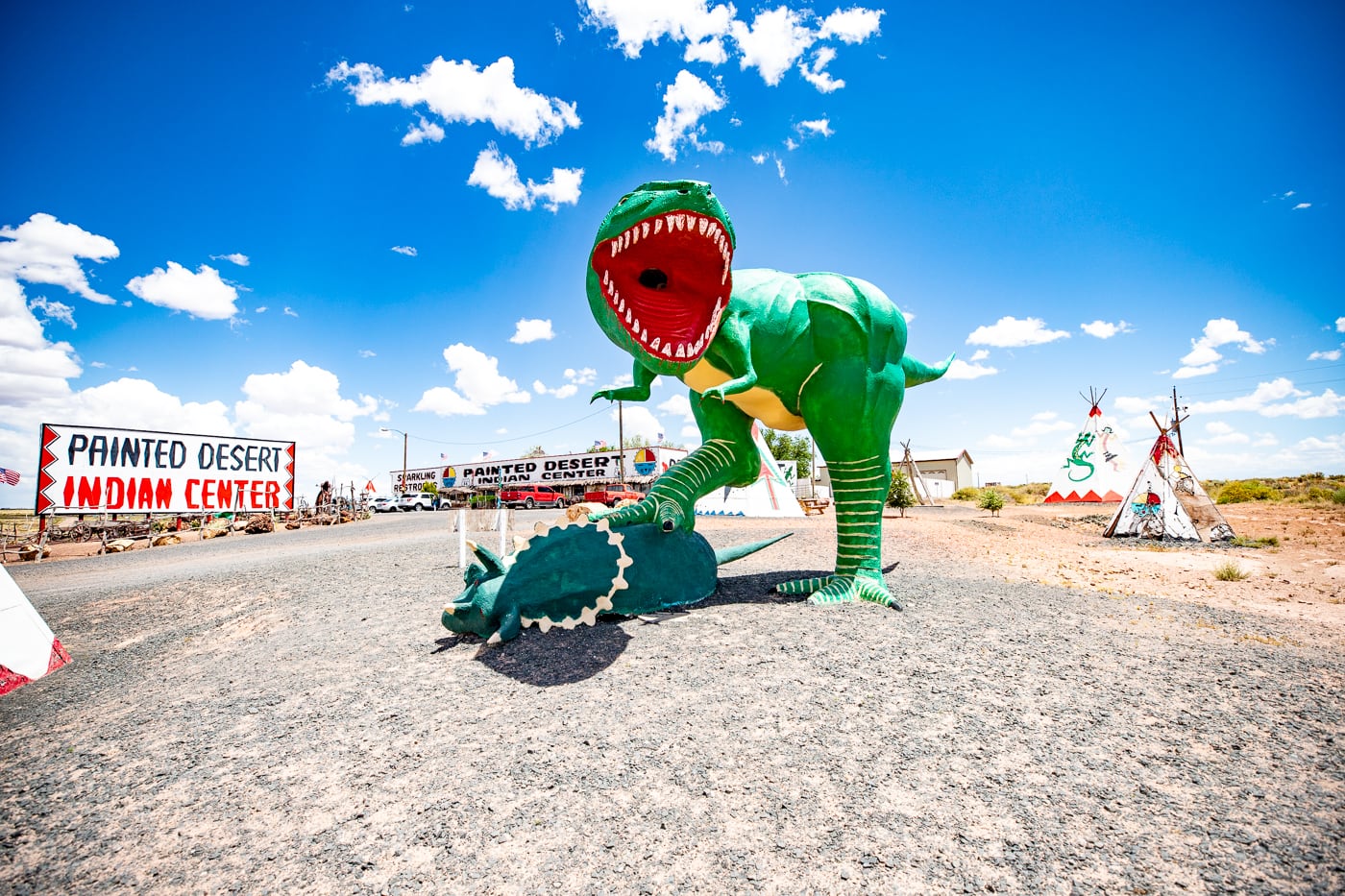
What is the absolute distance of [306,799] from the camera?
2.02 meters

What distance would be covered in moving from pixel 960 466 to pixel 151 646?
183ft

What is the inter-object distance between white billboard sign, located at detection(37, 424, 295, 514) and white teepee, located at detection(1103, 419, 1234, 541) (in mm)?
Result: 23173

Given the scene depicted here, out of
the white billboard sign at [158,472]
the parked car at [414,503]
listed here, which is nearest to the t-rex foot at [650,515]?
the white billboard sign at [158,472]

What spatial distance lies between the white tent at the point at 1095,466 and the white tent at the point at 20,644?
28.3 metres

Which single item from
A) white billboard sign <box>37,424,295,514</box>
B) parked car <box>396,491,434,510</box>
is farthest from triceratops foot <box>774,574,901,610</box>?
parked car <box>396,491,434,510</box>

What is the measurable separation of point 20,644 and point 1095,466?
28707mm

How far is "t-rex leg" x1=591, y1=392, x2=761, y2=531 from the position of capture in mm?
4246

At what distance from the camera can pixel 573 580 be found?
3.65 m

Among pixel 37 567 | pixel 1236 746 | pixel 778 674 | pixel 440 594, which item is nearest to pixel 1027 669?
pixel 1236 746

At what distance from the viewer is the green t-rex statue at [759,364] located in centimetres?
338

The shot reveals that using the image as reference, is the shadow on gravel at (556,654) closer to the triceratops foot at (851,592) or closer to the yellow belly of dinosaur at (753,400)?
the triceratops foot at (851,592)

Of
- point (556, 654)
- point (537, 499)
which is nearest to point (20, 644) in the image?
point (556, 654)

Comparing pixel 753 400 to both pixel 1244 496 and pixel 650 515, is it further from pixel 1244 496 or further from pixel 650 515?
pixel 1244 496

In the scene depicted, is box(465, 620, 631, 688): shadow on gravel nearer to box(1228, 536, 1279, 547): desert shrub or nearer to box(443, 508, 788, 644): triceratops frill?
box(443, 508, 788, 644): triceratops frill
